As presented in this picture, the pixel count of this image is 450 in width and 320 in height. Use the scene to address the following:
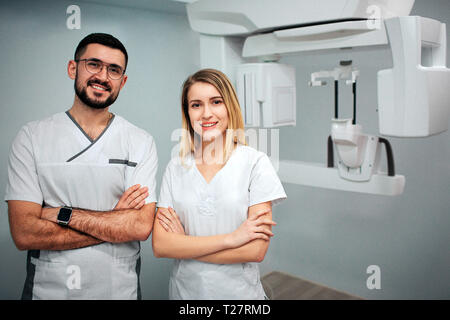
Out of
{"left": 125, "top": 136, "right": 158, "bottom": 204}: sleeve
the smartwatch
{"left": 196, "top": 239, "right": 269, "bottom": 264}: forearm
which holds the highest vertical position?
{"left": 125, "top": 136, "right": 158, "bottom": 204}: sleeve

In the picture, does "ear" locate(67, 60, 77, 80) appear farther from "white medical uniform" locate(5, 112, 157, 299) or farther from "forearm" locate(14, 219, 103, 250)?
"forearm" locate(14, 219, 103, 250)

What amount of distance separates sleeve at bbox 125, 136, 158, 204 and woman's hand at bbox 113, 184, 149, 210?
1 cm

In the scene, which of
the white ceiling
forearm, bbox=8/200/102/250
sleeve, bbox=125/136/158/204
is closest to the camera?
forearm, bbox=8/200/102/250

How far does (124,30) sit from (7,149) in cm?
54

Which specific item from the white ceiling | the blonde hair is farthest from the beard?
the white ceiling

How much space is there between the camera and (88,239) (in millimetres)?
1116

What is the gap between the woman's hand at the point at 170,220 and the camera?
114cm

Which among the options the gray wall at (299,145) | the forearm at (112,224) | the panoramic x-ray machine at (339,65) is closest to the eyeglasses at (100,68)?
the gray wall at (299,145)

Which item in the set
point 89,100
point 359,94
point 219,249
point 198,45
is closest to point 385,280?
point 359,94

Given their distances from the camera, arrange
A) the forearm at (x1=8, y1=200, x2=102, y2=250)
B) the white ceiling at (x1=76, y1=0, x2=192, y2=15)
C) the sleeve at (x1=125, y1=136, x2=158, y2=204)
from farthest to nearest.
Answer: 1. the white ceiling at (x1=76, y1=0, x2=192, y2=15)
2. the sleeve at (x1=125, y1=136, x2=158, y2=204)
3. the forearm at (x1=8, y1=200, x2=102, y2=250)

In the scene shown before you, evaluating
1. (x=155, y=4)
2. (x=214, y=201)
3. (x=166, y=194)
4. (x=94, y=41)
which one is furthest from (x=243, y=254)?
(x=155, y=4)

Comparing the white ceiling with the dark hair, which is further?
the white ceiling

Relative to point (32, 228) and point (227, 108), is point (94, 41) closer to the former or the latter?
point (227, 108)

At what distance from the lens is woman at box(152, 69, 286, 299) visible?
1.10 meters
